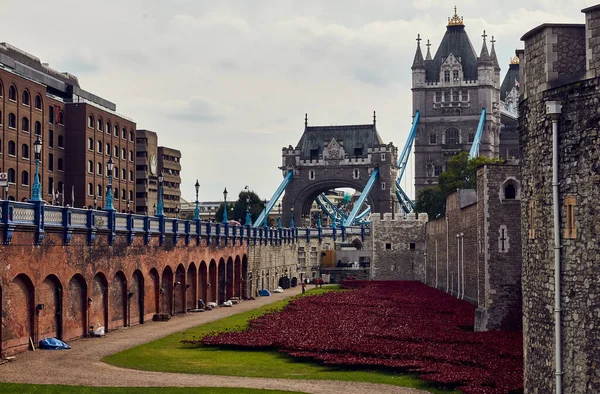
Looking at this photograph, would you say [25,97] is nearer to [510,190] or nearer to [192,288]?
[192,288]

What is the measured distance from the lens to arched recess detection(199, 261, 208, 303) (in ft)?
198

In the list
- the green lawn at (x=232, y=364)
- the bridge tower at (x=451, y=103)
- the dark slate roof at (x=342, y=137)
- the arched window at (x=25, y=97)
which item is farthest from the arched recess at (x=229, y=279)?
the bridge tower at (x=451, y=103)

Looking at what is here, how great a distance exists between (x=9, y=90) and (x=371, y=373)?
5781 centimetres

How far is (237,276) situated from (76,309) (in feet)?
105

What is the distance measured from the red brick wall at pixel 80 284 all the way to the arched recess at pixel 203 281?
3.80 m

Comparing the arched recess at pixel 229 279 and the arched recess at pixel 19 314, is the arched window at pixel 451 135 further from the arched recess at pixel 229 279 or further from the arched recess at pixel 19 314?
the arched recess at pixel 19 314

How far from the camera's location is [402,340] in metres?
35.4

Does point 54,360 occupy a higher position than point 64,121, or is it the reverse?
point 64,121

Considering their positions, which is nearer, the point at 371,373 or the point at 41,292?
the point at 371,373

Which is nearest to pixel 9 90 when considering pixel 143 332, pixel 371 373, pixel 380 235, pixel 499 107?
pixel 380 235

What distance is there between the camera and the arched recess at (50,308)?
3591 centimetres

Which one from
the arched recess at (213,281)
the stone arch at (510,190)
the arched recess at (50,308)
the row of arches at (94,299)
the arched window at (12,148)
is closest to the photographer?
the row of arches at (94,299)

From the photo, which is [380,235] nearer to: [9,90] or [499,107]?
[9,90]

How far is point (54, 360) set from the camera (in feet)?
106
